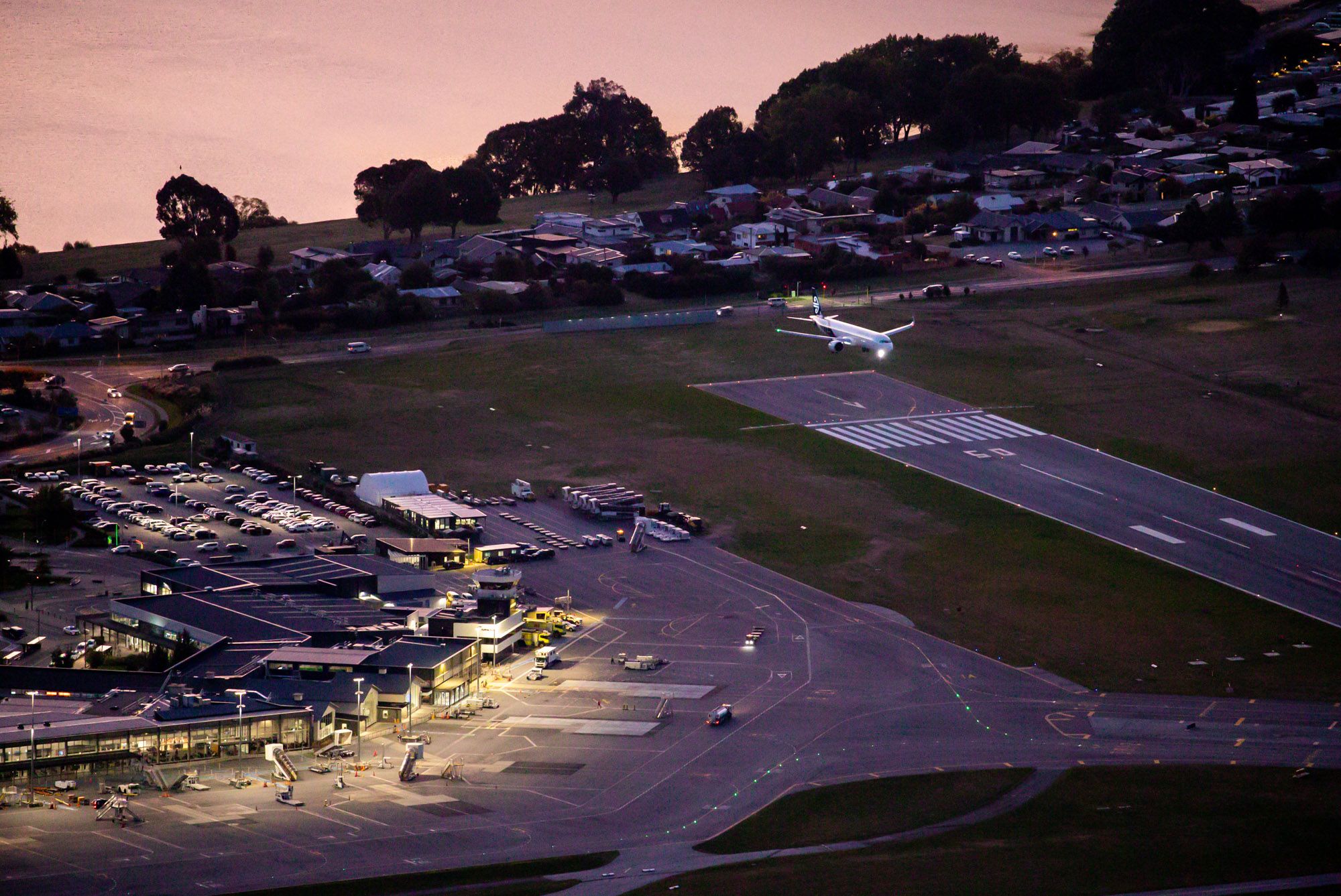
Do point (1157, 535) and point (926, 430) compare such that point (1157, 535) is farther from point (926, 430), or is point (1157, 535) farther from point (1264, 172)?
point (1264, 172)

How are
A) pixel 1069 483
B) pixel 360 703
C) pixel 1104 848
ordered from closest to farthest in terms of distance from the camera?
pixel 1104 848 → pixel 360 703 → pixel 1069 483

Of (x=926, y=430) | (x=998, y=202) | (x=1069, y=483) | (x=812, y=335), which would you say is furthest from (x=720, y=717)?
(x=998, y=202)

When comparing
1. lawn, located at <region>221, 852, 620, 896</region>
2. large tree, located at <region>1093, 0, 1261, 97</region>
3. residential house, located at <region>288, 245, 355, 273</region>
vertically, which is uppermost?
large tree, located at <region>1093, 0, 1261, 97</region>

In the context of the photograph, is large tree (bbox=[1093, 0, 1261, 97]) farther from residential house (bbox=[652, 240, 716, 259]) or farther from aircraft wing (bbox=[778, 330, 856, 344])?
aircraft wing (bbox=[778, 330, 856, 344])

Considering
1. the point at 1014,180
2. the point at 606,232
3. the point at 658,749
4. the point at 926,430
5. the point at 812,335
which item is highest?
the point at 1014,180

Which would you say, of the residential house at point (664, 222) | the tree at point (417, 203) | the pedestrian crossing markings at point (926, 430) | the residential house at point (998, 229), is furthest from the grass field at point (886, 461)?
the residential house at point (664, 222)

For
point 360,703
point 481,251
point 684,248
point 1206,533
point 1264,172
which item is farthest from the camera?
point 1264,172

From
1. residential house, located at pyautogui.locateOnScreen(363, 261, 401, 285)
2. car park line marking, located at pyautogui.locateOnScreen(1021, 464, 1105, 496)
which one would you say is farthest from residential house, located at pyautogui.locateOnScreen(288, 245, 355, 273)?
car park line marking, located at pyautogui.locateOnScreen(1021, 464, 1105, 496)
